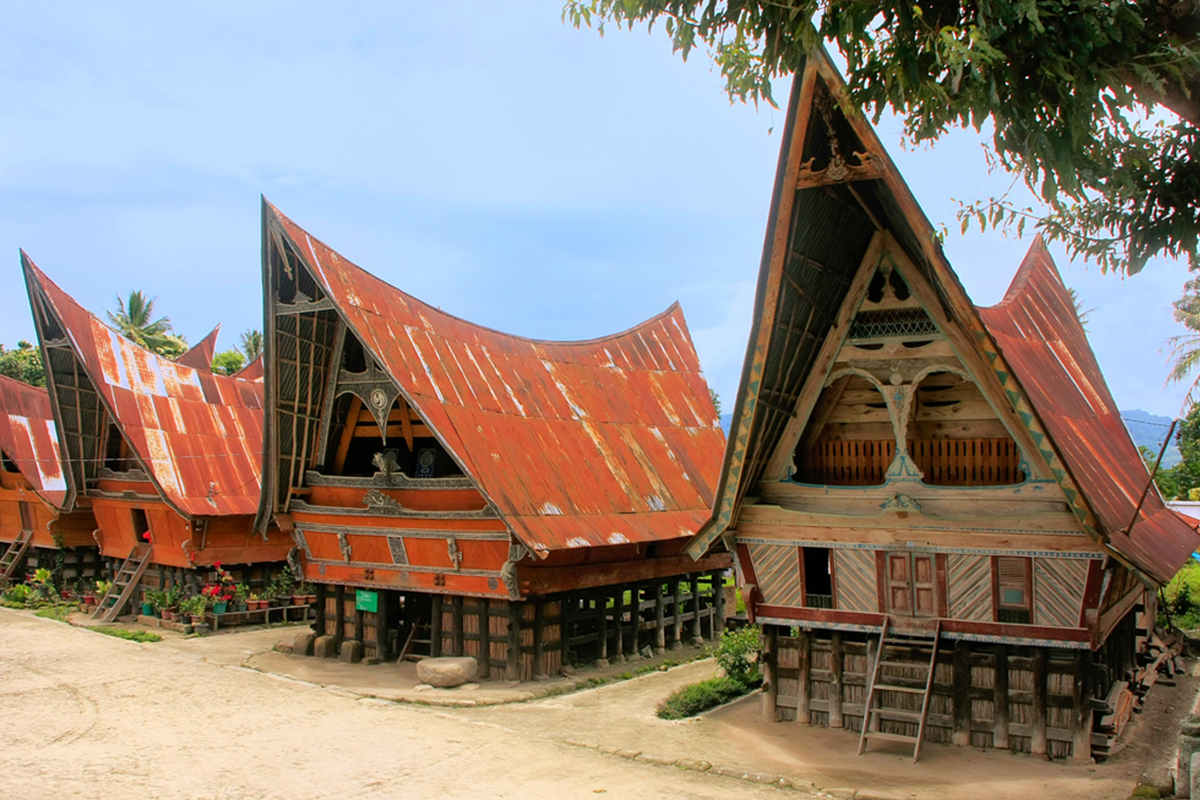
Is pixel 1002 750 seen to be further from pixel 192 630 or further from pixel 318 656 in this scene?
pixel 192 630

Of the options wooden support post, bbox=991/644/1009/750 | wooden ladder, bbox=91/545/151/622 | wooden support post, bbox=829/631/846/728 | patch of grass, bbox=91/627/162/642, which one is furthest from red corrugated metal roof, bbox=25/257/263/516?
wooden support post, bbox=991/644/1009/750

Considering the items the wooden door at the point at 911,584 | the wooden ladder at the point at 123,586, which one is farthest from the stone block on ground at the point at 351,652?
the wooden door at the point at 911,584

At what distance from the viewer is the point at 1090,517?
1098 cm

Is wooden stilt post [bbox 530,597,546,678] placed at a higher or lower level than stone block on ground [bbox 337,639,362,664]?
higher

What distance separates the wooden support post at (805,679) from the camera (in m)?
13.7

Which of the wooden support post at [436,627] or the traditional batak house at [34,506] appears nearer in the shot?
the wooden support post at [436,627]

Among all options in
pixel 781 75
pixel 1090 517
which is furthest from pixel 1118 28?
pixel 1090 517

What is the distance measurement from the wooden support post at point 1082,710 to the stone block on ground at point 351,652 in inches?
519

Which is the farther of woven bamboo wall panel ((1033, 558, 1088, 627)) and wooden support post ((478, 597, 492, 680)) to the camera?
wooden support post ((478, 597, 492, 680))

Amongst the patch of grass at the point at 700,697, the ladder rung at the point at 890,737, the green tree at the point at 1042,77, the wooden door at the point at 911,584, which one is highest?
the green tree at the point at 1042,77

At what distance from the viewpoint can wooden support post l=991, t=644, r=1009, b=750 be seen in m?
12.1

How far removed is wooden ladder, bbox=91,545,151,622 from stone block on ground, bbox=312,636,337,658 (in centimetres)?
779

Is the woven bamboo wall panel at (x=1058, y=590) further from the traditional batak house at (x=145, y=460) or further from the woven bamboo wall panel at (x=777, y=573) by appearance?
the traditional batak house at (x=145, y=460)

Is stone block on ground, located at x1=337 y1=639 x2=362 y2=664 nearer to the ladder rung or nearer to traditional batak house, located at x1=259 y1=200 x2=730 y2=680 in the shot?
traditional batak house, located at x1=259 y1=200 x2=730 y2=680
